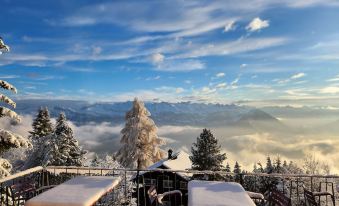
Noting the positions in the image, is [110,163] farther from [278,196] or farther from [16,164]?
[278,196]

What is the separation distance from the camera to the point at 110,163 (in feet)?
113

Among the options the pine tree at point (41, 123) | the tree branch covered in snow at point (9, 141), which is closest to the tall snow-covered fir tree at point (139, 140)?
the pine tree at point (41, 123)

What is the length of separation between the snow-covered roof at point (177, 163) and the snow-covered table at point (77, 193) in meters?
24.8

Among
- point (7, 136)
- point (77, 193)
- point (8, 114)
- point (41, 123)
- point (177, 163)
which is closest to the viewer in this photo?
point (77, 193)

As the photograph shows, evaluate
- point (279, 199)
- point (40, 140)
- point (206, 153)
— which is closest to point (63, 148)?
point (40, 140)

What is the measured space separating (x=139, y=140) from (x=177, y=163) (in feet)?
18.7

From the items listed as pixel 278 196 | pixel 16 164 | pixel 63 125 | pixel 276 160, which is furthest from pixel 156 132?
pixel 278 196

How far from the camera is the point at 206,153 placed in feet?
132

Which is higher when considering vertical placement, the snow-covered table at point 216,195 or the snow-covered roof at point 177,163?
the snow-covered table at point 216,195

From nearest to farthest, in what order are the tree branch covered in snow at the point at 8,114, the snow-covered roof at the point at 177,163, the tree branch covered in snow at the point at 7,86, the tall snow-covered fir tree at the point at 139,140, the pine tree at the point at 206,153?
the tree branch covered in snow at the point at 8,114
the tree branch covered in snow at the point at 7,86
the snow-covered roof at the point at 177,163
the tall snow-covered fir tree at the point at 139,140
the pine tree at the point at 206,153

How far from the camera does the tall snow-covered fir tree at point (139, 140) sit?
127ft

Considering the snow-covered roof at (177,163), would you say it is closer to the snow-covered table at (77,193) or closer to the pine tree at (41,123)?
the pine tree at (41,123)

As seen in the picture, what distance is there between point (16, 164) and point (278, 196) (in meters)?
41.7

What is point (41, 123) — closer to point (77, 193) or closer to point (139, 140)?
point (139, 140)
